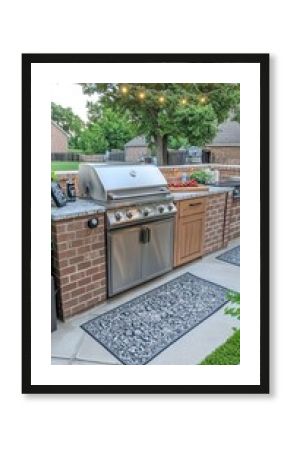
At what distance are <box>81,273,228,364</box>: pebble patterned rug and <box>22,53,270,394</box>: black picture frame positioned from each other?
1.88ft

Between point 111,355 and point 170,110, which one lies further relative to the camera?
point 170,110

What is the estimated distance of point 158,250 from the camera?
10.5 feet

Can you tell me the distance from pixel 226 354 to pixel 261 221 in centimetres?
85

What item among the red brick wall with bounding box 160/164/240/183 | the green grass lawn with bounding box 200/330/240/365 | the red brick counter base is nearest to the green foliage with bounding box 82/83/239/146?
the red brick wall with bounding box 160/164/240/183

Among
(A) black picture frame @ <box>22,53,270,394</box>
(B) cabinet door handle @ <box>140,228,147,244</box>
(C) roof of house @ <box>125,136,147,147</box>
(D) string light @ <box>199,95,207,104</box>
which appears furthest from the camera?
(C) roof of house @ <box>125,136,147,147</box>

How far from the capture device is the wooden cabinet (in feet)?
11.3

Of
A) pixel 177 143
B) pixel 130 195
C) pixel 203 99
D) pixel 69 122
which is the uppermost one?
pixel 203 99

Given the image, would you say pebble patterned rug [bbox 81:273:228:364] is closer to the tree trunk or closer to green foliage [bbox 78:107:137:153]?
green foliage [bbox 78:107:137:153]

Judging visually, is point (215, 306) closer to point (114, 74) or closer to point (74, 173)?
point (74, 173)

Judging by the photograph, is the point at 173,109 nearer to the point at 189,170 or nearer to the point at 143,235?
the point at 189,170

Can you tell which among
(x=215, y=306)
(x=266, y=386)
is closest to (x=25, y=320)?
(x=266, y=386)

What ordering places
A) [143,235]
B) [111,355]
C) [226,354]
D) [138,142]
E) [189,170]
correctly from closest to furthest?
[226,354] → [111,355] → [143,235] → [189,170] → [138,142]

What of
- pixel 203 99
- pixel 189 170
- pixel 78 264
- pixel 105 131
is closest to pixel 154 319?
pixel 78 264
